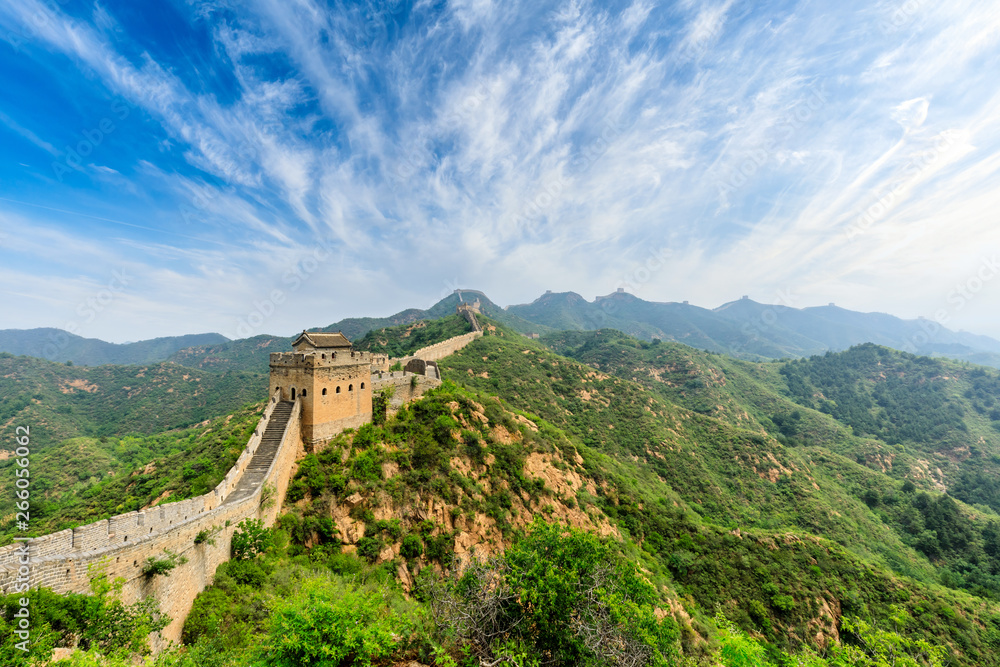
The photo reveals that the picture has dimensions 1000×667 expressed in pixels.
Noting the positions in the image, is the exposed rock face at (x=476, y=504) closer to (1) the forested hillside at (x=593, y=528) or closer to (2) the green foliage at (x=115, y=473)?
(1) the forested hillside at (x=593, y=528)

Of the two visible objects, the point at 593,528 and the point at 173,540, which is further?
the point at 593,528

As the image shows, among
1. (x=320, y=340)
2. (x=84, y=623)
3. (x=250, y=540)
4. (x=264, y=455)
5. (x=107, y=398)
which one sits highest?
(x=320, y=340)

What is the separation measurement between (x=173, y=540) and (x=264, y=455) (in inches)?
274

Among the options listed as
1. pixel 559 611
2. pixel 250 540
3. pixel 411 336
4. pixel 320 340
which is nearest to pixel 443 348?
pixel 411 336

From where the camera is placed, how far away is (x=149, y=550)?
11.8m

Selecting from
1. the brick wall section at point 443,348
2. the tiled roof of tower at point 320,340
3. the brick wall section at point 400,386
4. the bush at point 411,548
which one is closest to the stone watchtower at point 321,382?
the tiled roof of tower at point 320,340

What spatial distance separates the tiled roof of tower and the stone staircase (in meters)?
3.77

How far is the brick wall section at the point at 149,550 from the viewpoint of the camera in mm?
9641

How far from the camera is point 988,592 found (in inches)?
1529

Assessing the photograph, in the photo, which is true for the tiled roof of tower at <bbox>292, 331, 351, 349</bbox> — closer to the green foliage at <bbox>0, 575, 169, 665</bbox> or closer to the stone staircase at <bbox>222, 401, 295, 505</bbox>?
the stone staircase at <bbox>222, 401, 295, 505</bbox>

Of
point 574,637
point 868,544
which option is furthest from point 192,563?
point 868,544

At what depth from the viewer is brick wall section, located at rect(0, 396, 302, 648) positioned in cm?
964

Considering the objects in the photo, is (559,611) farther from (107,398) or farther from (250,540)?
(107,398)

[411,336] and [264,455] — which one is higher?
[411,336]
